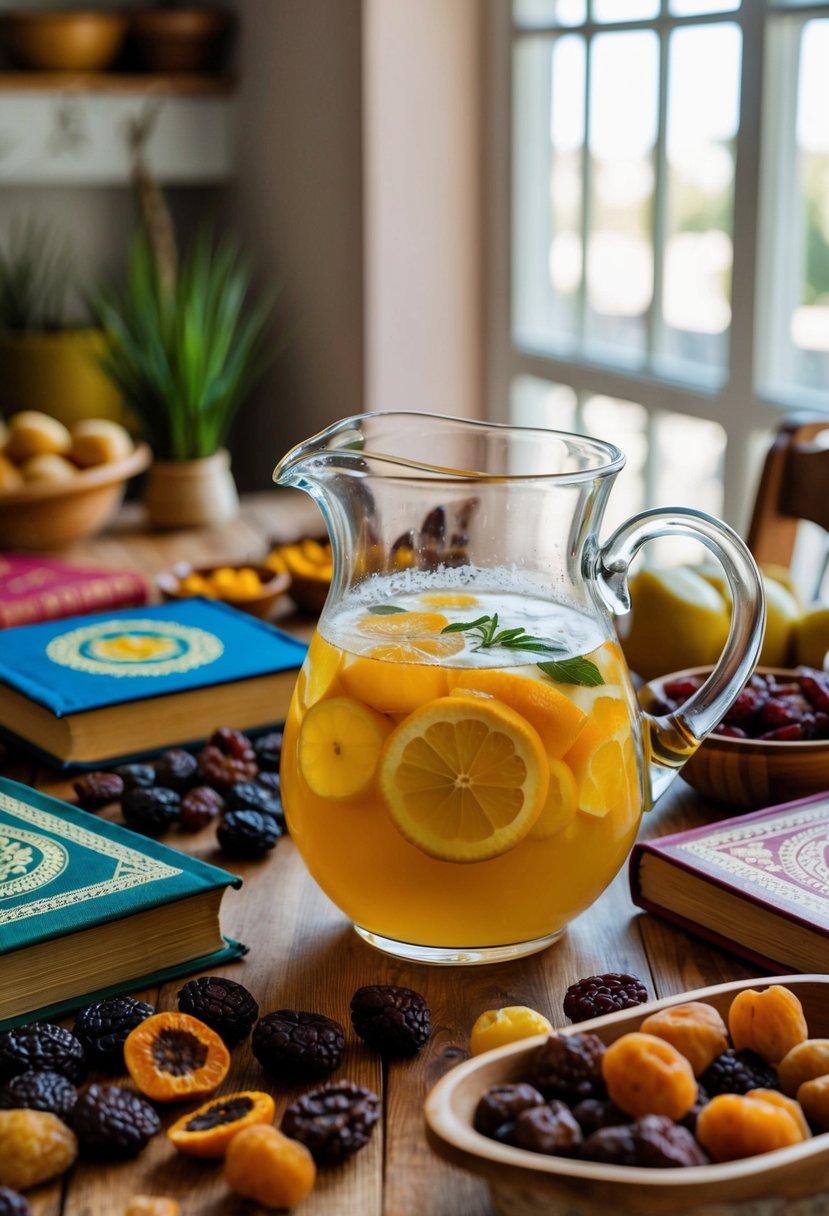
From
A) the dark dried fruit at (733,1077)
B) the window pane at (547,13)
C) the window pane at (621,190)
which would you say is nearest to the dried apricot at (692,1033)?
the dark dried fruit at (733,1077)

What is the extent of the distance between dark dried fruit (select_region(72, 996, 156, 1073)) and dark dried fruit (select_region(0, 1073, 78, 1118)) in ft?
0.15

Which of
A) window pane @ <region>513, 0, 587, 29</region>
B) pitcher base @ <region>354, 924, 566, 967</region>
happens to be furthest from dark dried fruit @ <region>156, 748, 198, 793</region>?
window pane @ <region>513, 0, 587, 29</region>

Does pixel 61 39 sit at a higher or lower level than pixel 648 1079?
higher

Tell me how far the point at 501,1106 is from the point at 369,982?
24 cm

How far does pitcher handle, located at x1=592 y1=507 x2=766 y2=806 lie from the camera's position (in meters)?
0.84

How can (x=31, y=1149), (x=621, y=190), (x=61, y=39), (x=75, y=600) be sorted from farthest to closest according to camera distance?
(x=61, y=39), (x=621, y=190), (x=75, y=600), (x=31, y=1149)

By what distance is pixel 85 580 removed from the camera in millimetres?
1630

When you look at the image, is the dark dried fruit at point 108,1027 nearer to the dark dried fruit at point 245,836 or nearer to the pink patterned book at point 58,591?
the dark dried fruit at point 245,836

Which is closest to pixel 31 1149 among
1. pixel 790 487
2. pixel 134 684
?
pixel 134 684

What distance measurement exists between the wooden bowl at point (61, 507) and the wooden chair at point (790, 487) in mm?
910

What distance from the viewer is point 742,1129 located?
580 millimetres

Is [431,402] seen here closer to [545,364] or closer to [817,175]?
[545,364]

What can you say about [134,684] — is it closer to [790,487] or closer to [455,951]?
[455,951]

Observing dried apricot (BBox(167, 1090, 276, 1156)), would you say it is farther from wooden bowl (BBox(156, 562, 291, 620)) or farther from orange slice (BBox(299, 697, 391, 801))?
wooden bowl (BBox(156, 562, 291, 620))
